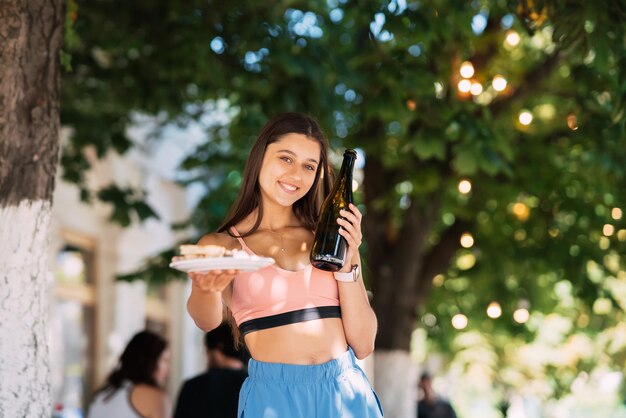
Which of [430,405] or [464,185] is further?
[430,405]

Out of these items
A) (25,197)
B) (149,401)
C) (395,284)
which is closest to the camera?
(25,197)

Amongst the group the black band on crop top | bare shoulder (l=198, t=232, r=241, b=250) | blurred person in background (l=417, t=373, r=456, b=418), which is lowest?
blurred person in background (l=417, t=373, r=456, b=418)

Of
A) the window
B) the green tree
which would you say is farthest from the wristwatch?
the window

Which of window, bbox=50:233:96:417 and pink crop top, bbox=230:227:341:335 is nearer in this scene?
pink crop top, bbox=230:227:341:335

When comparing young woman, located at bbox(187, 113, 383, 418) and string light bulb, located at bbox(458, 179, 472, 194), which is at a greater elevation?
string light bulb, located at bbox(458, 179, 472, 194)

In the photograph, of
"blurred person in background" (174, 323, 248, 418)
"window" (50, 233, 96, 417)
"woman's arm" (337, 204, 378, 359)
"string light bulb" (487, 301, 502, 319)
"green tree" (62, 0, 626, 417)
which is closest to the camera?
"woman's arm" (337, 204, 378, 359)

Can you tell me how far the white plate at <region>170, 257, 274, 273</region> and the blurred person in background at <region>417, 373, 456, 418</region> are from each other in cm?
940

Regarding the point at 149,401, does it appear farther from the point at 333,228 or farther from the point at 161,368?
the point at 333,228

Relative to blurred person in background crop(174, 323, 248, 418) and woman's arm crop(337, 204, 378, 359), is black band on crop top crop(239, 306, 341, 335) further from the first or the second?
blurred person in background crop(174, 323, 248, 418)

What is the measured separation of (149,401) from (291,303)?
9.52 ft

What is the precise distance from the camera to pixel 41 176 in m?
3.89

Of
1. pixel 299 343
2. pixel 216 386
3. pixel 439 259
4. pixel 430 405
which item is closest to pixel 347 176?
pixel 299 343

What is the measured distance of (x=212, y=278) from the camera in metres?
2.84

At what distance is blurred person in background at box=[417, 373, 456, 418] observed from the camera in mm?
11867
